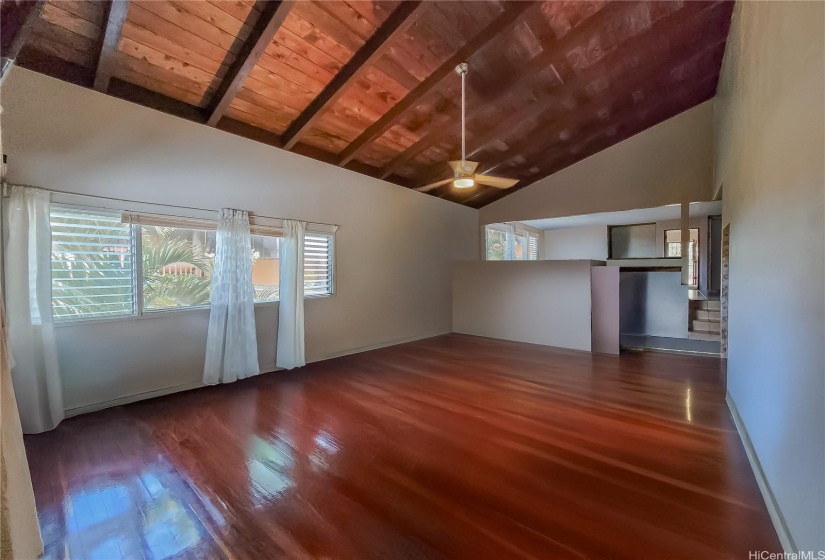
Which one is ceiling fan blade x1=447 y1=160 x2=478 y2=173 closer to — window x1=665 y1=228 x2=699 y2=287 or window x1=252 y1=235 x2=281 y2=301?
window x1=252 y1=235 x2=281 y2=301

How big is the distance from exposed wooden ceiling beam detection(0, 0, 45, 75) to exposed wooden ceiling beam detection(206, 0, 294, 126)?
1.17 m

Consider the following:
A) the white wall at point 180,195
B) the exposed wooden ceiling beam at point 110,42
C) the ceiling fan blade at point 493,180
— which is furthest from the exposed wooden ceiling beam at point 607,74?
the exposed wooden ceiling beam at point 110,42

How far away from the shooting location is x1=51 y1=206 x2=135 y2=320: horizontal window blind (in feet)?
9.41

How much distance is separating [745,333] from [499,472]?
2266 millimetres

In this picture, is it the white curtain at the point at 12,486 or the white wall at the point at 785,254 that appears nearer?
Result: the white curtain at the point at 12,486

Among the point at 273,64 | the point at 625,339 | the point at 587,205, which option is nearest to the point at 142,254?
the point at 273,64

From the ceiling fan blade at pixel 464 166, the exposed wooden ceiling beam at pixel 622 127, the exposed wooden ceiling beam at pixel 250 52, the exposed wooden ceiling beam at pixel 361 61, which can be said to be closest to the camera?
the exposed wooden ceiling beam at pixel 250 52

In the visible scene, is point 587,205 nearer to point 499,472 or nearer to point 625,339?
point 625,339

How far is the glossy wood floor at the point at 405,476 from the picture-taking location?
162 cm

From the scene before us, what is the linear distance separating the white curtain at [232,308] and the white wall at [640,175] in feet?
16.9

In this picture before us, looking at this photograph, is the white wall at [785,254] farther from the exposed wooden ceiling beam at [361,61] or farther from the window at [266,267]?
the window at [266,267]

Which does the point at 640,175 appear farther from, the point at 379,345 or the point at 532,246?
the point at 379,345

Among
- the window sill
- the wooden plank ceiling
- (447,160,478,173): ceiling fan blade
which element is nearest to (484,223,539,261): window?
the wooden plank ceiling

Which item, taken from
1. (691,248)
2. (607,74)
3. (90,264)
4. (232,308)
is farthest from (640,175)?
(90,264)
